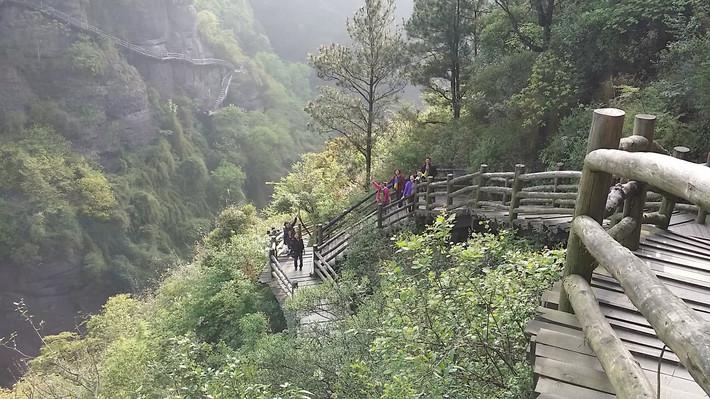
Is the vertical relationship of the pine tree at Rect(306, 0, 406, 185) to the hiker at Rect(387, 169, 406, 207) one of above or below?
above

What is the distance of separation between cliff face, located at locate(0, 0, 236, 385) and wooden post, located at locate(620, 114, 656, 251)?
110ft

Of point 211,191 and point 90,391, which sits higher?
point 90,391

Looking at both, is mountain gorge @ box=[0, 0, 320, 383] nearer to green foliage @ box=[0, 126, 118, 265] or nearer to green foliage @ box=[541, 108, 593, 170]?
green foliage @ box=[0, 126, 118, 265]

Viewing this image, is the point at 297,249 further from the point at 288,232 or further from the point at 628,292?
the point at 628,292

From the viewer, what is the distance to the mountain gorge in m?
33.6

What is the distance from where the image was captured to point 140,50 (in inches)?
2029

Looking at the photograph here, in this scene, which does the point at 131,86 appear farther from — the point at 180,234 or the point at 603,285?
the point at 603,285

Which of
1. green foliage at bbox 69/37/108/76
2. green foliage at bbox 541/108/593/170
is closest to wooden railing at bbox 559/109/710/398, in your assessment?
green foliage at bbox 541/108/593/170

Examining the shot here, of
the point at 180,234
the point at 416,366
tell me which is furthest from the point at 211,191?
the point at 416,366

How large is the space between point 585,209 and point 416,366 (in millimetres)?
1632

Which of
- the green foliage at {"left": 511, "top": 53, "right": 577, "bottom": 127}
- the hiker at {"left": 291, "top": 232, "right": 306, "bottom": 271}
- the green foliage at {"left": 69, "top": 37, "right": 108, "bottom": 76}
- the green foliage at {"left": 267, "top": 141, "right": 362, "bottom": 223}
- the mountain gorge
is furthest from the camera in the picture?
the green foliage at {"left": 69, "top": 37, "right": 108, "bottom": 76}

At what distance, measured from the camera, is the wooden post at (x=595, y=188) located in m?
2.58

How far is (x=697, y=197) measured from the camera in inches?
58.2

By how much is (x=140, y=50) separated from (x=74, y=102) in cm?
1295
